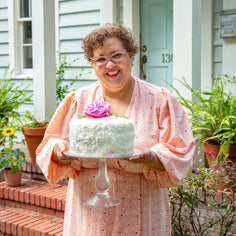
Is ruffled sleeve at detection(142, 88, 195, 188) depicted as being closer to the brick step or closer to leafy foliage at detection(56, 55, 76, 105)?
the brick step

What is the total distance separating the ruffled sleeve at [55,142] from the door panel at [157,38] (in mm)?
3704

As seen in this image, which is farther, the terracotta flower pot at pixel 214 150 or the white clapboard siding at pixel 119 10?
the white clapboard siding at pixel 119 10

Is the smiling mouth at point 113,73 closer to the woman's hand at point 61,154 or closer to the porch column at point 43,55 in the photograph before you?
the woman's hand at point 61,154

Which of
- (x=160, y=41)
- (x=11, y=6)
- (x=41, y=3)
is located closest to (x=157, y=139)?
(x=41, y=3)

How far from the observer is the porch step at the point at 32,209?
11.4 ft

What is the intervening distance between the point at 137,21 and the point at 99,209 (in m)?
4.24

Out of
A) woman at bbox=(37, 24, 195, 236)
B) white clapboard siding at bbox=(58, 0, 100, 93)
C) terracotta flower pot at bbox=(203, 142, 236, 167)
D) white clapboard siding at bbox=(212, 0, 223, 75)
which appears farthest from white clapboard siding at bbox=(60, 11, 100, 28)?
woman at bbox=(37, 24, 195, 236)

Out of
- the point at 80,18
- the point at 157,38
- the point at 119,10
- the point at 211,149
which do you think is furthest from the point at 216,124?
the point at 80,18

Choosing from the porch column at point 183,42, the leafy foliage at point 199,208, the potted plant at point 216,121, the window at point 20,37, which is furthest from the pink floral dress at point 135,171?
the window at point 20,37

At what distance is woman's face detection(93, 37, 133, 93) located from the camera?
1.87 meters

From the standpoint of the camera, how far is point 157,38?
19.0ft

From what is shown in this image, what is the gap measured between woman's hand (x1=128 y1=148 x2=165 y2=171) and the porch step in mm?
1790

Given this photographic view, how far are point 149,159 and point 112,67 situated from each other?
458 mm

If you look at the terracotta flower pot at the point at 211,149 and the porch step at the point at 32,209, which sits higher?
the terracotta flower pot at the point at 211,149
